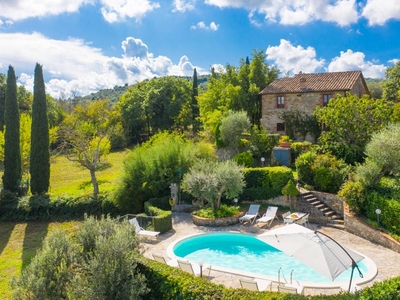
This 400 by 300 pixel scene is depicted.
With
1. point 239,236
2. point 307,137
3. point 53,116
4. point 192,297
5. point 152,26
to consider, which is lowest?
point 239,236

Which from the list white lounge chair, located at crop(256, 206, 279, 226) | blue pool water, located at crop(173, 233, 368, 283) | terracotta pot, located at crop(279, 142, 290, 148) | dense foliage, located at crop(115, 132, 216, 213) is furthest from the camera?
terracotta pot, located at crop(279, 142, 290, 148)

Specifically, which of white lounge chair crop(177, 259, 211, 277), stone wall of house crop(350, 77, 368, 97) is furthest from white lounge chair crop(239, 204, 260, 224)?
stone wall of house crop(350, 77, 368, 97)

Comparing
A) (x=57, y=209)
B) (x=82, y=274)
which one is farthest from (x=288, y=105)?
(x=82, y=274)

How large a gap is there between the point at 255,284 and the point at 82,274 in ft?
16.7

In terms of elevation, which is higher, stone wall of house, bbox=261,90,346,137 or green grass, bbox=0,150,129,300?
stone wall of house, bbox=261,90,346,137

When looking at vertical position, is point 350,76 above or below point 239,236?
above

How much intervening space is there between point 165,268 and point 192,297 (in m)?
1.67

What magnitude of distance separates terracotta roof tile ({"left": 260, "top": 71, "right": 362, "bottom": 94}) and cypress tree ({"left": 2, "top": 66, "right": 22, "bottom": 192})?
22.8 m

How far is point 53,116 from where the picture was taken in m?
49.7

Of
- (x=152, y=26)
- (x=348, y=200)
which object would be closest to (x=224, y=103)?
(x=152, y=26)

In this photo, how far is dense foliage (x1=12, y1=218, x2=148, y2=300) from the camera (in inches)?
344

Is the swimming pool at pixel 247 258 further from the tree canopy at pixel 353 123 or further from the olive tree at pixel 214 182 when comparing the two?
the tree canopy at pixel 353 123

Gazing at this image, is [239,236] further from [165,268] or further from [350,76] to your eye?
[350,76]

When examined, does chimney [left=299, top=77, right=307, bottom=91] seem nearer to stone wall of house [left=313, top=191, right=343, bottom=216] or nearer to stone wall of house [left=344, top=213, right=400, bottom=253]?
stone wall of house [left=313, top=191, right=343, bottom=216]
